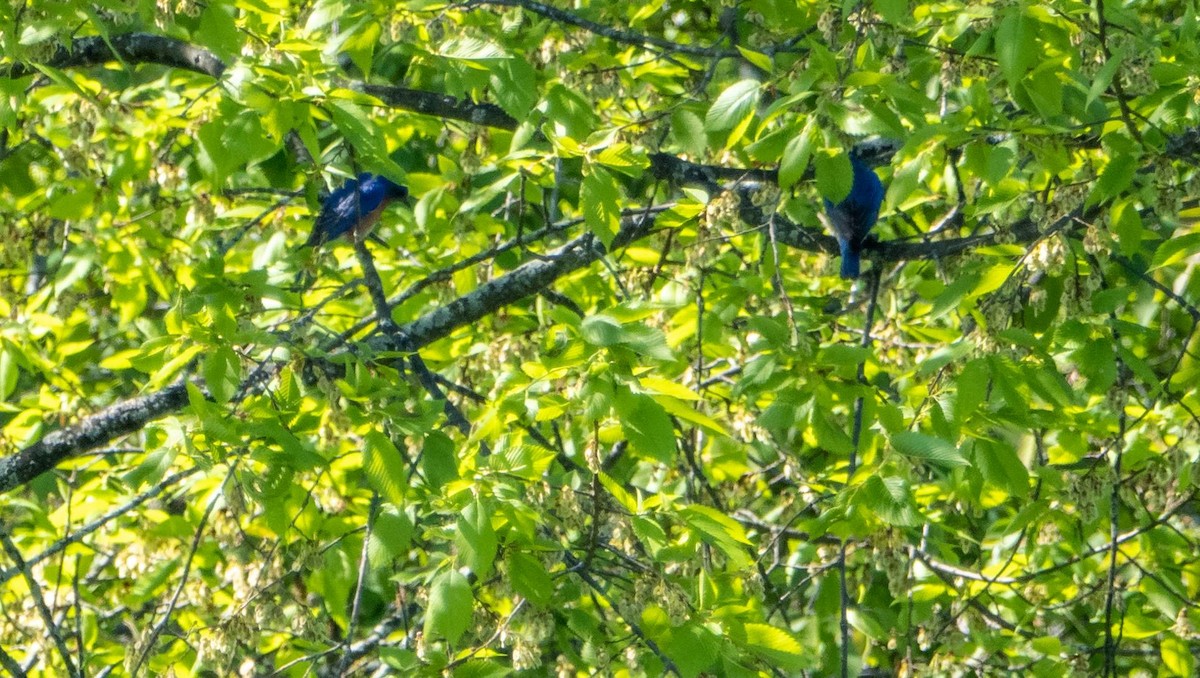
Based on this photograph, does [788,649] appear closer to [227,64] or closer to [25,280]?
[227,64]

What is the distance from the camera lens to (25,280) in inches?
192

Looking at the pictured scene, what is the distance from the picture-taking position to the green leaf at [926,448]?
2.25 metres

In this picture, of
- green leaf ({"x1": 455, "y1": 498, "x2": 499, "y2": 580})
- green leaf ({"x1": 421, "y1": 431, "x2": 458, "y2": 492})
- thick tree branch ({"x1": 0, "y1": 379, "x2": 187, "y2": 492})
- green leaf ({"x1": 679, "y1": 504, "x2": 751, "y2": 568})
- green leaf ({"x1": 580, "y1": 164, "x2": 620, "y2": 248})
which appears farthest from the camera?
thick tree branch ({"x1": 0, "y1": 379, "x2": 187, "y2": 492})

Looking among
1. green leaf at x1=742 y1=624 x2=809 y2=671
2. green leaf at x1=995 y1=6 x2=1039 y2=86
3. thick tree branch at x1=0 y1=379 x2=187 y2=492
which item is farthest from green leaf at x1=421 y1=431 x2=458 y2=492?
green leaf at x1=995 y1=6 x2=1039 y2=86

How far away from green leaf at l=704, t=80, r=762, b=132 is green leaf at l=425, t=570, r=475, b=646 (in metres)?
0.95

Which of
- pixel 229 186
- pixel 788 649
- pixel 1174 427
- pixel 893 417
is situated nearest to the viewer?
pixel 788 649

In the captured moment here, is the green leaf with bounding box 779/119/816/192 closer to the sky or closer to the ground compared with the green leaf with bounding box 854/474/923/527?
closer to the sky

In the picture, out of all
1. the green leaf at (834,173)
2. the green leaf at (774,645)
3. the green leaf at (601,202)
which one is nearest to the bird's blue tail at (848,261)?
the green leaf at (834,173)

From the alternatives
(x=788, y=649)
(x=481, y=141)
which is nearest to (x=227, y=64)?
(x=481, y=141)

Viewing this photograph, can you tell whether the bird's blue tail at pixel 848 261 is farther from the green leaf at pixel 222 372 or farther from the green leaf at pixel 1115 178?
the green leaf at pixel 222 372

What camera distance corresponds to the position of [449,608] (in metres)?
2.17

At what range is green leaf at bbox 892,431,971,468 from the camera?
225cm

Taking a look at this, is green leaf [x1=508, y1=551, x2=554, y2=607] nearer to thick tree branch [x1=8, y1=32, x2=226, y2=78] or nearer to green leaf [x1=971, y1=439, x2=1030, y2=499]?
green leaf [x1=971, y1=439, x2=1030, y2=499]

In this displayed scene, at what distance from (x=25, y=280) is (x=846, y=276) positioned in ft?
10.4
